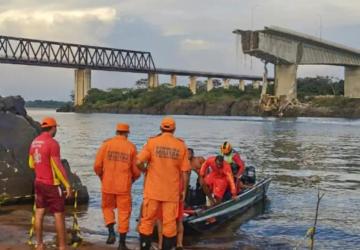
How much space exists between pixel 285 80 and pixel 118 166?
9993cm

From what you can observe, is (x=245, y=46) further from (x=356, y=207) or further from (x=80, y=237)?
(x=80, y=237)

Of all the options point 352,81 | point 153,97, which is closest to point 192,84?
point 153,97

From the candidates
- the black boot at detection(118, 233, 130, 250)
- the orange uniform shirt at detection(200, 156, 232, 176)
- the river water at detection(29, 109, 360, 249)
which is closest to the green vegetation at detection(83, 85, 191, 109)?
the river water at detection(29, 109, 360, 249)

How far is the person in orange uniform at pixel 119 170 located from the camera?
987 centimetres

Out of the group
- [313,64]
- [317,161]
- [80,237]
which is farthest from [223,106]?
[80,237]

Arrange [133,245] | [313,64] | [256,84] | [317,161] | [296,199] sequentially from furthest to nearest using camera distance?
[256,84]
[313,64]
[317,161]
[296,199]
[133,245]

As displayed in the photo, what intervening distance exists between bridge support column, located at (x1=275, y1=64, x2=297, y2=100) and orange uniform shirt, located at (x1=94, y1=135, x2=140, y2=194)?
95.6 meters

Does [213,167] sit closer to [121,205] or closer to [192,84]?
[121,205]

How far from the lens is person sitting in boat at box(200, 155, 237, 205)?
496 inches

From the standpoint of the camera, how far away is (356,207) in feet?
58.2

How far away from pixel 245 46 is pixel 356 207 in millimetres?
81574

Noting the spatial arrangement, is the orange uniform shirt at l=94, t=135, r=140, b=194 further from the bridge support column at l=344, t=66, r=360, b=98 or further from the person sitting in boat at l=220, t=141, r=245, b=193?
the bridge support column at l=344, t=66, r=360, b=98

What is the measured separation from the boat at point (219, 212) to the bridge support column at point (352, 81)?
104637 millimetres

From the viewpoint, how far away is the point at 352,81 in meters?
119
